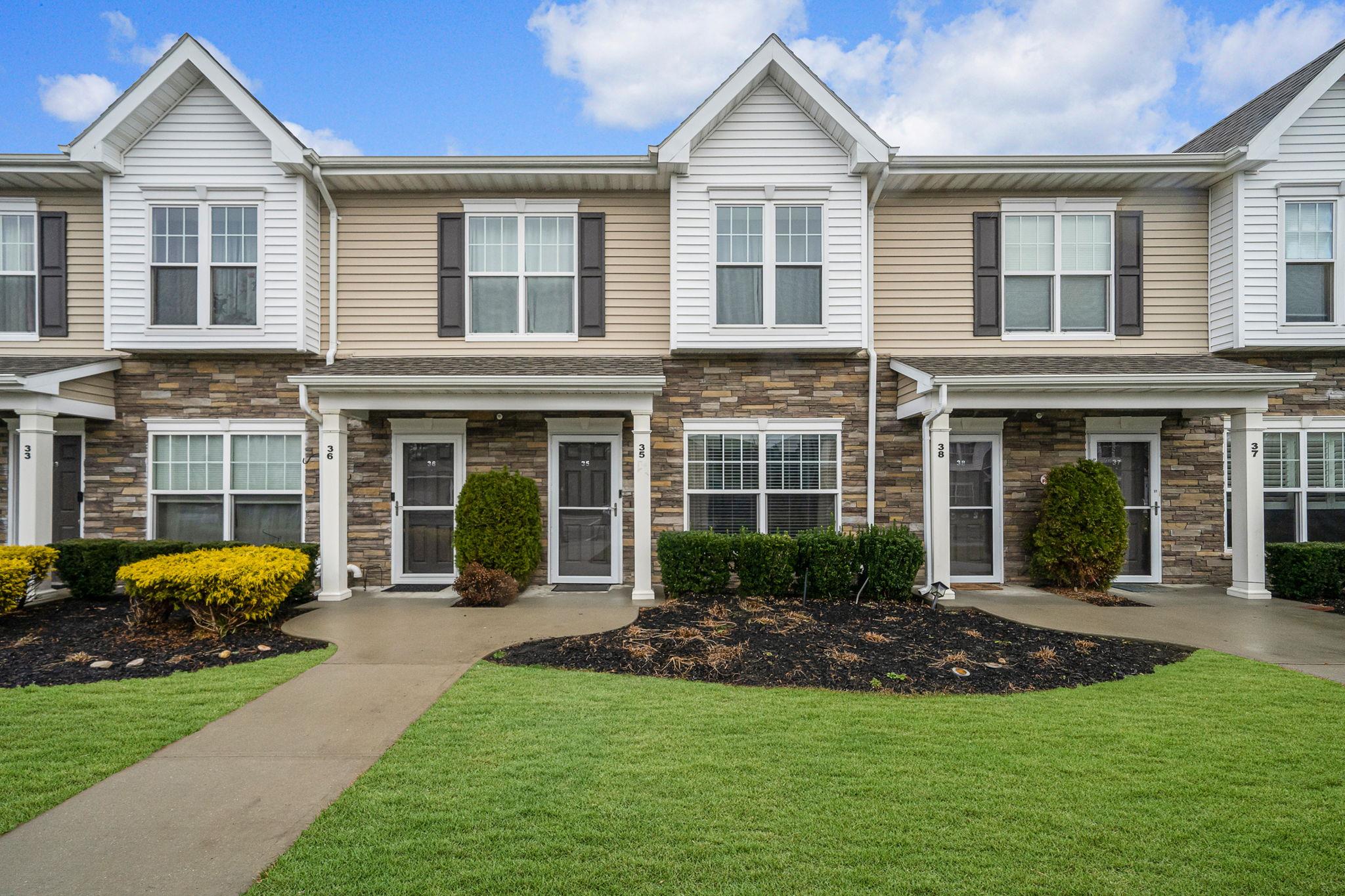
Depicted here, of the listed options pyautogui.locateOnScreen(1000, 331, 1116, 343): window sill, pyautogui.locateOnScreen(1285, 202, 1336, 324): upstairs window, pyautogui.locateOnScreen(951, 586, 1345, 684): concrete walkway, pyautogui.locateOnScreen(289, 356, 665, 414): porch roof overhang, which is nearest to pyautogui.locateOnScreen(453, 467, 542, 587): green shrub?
pyautogui.locateOnScreen(289, 356, 665, 414): porch roof overhang

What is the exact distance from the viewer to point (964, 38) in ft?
62.5

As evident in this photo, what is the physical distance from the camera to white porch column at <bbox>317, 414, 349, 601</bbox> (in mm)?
8703

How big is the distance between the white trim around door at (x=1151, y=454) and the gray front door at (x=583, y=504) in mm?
7003

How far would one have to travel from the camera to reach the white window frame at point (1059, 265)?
9664 millimetres

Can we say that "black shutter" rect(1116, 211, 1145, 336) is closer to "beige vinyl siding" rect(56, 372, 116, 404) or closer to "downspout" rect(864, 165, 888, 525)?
"downspout" rect(864, 165, 888, 525)

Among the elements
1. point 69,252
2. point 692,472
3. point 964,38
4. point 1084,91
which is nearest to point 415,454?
point 692,472

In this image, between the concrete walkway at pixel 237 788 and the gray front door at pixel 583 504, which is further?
the gray front door at pixel 583 504

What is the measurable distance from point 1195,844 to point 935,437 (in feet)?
20.1

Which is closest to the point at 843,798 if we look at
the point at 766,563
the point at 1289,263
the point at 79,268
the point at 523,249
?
the point at 766,563

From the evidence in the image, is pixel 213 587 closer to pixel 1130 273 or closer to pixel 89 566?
pixel 89 566

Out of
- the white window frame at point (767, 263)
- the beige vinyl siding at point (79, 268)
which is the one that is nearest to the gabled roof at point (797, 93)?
the white window frame at point (767, 263)

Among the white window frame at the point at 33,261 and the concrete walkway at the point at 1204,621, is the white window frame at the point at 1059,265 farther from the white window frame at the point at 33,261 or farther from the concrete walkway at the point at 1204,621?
the white window frame at the point at 33,261

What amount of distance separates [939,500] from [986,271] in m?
3.51

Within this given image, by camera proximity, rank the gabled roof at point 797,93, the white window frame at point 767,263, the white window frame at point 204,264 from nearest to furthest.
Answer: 1. the gabled roof at point 797,93
2. the white window frame at point 204,264
3. the white window frame at point 767,263
